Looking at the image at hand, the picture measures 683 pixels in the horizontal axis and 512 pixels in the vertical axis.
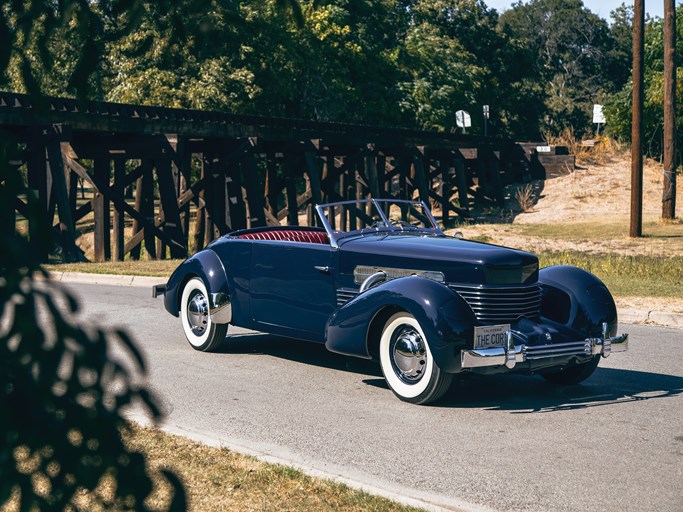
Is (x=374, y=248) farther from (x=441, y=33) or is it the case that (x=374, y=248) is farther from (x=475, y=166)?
(x=441, y=33)

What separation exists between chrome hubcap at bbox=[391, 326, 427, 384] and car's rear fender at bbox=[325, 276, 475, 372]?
0.70 feet

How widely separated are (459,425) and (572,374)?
6.30ft

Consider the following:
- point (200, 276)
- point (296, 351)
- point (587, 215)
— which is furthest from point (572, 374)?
point (587, 215)

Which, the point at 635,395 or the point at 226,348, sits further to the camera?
the point at 226,348

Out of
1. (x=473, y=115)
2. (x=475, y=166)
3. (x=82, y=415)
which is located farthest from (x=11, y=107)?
(x=473, y=115)

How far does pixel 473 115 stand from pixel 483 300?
4699 centimetres

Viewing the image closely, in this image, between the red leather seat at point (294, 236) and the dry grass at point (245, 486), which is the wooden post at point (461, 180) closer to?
the red leather seat at point (294, 236)

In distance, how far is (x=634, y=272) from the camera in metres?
16.9

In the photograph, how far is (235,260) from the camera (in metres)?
10.0

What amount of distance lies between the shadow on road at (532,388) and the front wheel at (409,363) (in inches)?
8.7

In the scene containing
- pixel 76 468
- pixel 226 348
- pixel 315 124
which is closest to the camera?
pixel 76 468

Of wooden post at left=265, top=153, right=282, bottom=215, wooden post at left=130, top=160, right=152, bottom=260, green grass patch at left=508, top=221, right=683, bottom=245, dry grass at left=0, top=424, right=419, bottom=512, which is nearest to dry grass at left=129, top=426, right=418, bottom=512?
dry grass at left=0, top=424, right=419, bottom=512

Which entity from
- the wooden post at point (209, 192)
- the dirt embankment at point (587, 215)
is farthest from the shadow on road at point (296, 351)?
the wooden post at point (209, 192)

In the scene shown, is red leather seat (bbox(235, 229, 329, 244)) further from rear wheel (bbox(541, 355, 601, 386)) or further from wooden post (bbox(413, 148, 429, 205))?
wooden post (bbox(413, 148, 429, 205))
